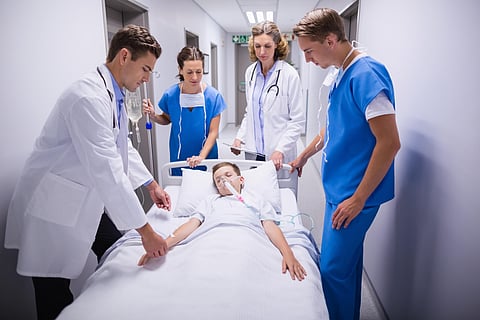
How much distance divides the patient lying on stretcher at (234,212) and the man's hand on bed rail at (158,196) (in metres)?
0.20

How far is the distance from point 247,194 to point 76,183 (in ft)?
2.96

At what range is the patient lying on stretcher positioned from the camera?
135 centimetres

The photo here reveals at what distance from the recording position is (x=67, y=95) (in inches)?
44.4

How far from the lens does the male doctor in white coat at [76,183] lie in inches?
44.6

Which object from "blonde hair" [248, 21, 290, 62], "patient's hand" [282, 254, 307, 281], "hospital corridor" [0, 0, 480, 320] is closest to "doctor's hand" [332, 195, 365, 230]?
"hospital corridor" [0, 0, 480, 320]

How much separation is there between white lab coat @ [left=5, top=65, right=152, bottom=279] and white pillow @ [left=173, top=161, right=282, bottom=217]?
65 centimetres

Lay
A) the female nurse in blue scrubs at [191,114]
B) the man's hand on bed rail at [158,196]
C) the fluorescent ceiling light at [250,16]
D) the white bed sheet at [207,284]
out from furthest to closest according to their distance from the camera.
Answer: the fluorescent ceiling light at [250,16] → the female nurse in blue scrubs at [191,114] → the man's hand on bed rail at [158,196] → the white bed sheet at [207,284]

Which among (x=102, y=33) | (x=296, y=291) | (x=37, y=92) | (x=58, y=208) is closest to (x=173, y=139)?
(x=102, y=33)

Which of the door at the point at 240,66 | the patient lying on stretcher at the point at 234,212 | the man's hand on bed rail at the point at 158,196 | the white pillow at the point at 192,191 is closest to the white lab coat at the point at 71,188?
the patient lying on stretcher at the point at 234,212

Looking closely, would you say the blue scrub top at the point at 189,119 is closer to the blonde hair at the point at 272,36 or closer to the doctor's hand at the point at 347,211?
the blonde hair at the point at 272,36

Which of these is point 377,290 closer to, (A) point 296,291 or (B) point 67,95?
(A) point 296,291

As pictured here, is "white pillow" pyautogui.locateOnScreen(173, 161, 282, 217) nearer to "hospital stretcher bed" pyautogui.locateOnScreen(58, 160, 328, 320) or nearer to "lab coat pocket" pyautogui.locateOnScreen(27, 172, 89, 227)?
"hospital stretcher bed" pyautogui.locateOnScreen(58, 160, 328, 320)

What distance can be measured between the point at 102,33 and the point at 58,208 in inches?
50.2

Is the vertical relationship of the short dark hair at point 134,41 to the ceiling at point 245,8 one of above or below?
below
